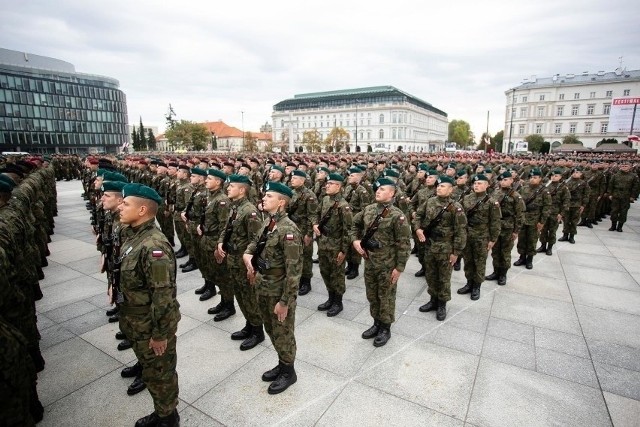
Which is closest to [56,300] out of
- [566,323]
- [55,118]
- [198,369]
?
[198,369]

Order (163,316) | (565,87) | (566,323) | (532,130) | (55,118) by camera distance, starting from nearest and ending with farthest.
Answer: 1. (163,316)
2. (566,323)
3. (55,118)
4. (565,87)
5. (532,130)

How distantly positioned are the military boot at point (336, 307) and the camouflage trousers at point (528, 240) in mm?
4989

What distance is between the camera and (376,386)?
3.76 metres

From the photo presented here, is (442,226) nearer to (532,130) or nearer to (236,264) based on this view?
(236,264)

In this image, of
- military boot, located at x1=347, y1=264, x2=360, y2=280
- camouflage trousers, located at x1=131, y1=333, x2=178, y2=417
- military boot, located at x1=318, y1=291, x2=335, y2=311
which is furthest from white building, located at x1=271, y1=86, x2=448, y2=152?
camouflage trousers, located at x1=131, y1=333, x2=178, y2=417

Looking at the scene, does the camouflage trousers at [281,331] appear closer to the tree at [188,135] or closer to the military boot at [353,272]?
the military boot at [353,272]

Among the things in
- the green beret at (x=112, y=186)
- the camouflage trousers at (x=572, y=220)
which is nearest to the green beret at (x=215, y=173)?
the green beret at (x=112, y=186)

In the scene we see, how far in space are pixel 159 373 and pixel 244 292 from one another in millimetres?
1632

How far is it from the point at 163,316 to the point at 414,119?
111182 mm

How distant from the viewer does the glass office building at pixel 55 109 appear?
6500 centimetres

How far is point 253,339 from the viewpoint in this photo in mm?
4551

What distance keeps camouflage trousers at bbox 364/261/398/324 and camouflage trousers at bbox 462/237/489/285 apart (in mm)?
2388

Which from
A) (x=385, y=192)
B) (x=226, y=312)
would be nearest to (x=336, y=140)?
(x=226, y=312)

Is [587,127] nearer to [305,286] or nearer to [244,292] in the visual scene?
[305,286]
